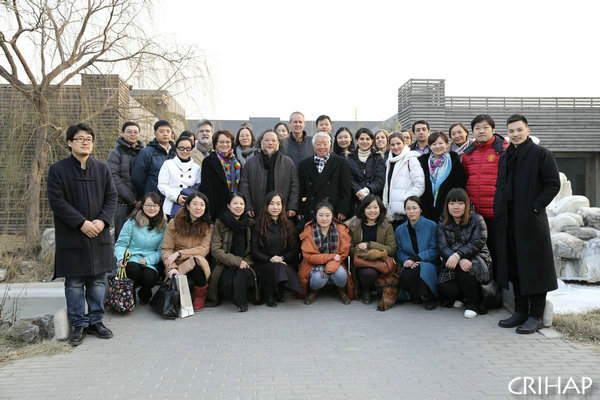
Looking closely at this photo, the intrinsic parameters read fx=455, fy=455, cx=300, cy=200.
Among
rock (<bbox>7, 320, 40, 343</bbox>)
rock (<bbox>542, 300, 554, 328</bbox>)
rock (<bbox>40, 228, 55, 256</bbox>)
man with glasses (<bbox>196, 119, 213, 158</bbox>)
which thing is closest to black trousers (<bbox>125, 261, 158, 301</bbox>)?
rock (<bbox>7, 320, 40, 343</bbox>)

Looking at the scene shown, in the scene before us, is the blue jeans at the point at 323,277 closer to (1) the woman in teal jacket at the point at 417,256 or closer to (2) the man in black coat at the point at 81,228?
(1) the woman in teal jacket at the point at 417,256

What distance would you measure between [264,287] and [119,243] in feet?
5.80

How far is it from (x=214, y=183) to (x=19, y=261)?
6.40 m

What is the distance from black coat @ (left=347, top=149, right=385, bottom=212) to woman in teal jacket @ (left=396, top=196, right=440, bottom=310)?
2.26ft

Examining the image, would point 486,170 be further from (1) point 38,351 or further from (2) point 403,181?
(1) point 38,351

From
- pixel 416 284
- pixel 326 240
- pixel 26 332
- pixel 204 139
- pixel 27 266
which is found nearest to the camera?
pixel 416 284

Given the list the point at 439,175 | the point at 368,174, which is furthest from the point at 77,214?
the point at 439,175

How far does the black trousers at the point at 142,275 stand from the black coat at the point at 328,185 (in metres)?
2.04

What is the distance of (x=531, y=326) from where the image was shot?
4.41m

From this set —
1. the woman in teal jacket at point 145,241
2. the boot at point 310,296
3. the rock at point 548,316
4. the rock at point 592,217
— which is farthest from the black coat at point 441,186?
the rock at point 592,217

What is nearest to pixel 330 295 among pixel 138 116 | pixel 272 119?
pixel 138 116

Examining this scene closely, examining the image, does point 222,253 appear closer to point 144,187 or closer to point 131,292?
point 131,292

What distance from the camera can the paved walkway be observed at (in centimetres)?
323

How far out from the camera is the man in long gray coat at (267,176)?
5.86m
